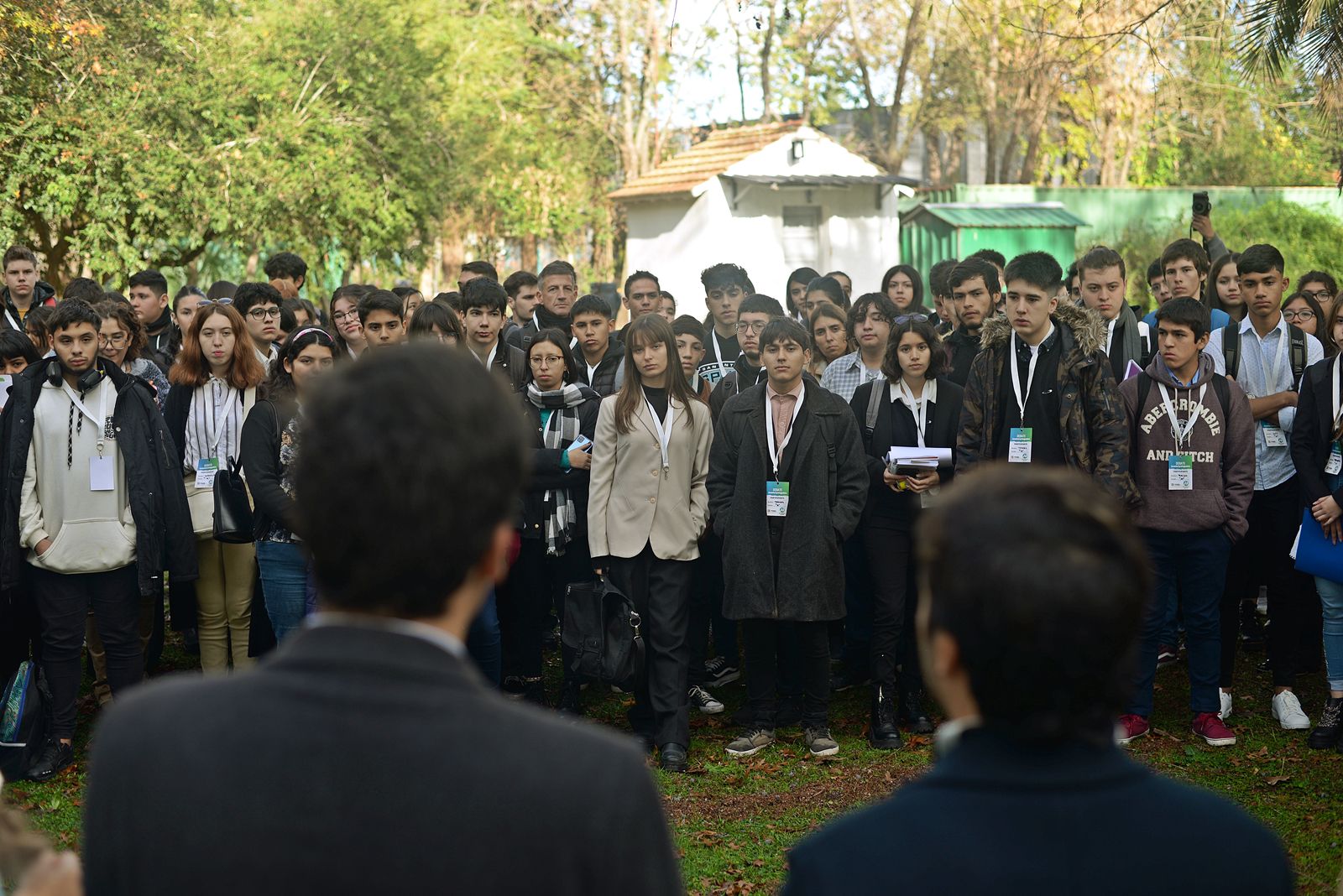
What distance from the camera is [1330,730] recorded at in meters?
6.49

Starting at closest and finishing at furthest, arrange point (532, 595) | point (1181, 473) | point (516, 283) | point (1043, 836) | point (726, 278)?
point (1043, 836) → point (1181, 473) → point (532, 595) → point (726, 278) → point (516, 283)

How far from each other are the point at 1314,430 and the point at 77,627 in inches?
237

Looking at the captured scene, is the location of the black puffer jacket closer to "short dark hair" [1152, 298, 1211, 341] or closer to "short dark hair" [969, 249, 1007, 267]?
"short dark hair" [1152, 298, 1211, 341]

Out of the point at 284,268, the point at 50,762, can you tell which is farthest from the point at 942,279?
the point at 50,762

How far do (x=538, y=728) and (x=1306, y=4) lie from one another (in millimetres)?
10305

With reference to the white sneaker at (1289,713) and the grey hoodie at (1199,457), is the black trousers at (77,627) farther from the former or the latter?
the white sneaker at (1289,713)

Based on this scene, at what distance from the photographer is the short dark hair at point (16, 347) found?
25.0 feet

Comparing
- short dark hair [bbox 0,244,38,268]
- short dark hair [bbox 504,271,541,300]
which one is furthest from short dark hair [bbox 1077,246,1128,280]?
short dark hair [bbox 0,244,38,268]

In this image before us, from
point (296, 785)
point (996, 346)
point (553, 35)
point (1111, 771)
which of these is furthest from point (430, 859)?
point (553, 35)

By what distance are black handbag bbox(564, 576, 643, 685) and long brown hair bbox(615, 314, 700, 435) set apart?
829 millimetres

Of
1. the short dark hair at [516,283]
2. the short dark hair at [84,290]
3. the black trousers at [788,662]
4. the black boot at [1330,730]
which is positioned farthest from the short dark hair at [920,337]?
the short dark hair at [84,290]

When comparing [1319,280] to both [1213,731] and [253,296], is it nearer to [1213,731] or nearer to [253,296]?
[1213,731]

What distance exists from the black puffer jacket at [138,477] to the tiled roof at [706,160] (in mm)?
18683

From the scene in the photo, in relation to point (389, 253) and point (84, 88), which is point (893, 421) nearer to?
point (84, 88)
